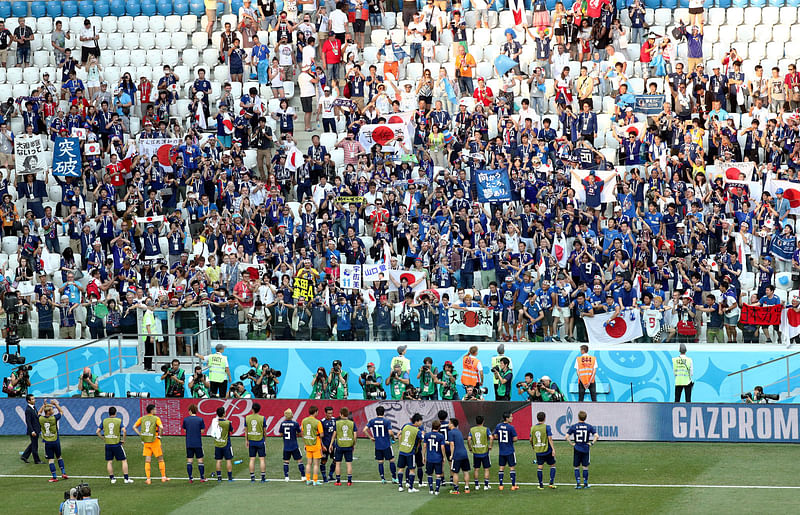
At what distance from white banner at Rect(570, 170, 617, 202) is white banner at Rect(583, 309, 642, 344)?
3436 mm

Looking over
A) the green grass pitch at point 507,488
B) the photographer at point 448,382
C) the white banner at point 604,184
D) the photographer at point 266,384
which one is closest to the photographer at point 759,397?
the green grass pitch at point 507,488

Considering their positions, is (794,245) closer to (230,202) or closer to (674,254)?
(674,254)

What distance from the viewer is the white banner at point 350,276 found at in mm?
28938

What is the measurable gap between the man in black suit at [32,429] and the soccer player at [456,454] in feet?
26.0

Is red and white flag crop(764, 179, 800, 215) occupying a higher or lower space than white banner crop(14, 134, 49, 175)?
lower

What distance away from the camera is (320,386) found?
2692 centimetres

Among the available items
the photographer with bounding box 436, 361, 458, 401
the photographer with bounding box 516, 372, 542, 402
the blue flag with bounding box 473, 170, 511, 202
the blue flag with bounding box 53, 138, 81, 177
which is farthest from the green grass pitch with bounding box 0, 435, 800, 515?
the blue flag with bounding box 53, 138, 81, 177

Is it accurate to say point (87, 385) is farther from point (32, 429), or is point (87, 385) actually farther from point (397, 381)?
point (397, 381)

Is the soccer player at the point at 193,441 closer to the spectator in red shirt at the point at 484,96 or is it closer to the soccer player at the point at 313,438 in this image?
the soccer player at the point at 313,438

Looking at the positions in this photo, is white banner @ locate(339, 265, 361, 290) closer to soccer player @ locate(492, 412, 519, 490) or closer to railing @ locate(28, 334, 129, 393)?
railing @ locate(28, 334, 129, 393)

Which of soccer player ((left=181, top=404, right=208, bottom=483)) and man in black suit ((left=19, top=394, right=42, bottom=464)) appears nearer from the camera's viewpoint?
soccer player ((left=181, top=404, right=208, bottom=483))

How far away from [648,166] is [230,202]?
9814 millimetres

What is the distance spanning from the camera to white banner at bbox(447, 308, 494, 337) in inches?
1109

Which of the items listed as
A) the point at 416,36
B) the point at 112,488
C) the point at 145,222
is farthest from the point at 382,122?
the point at 112,488
